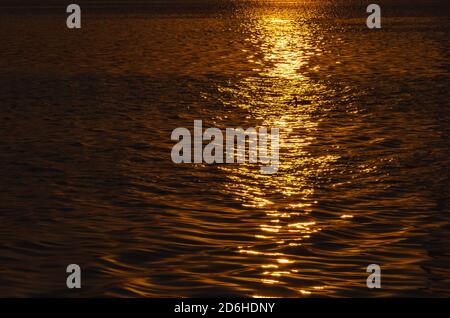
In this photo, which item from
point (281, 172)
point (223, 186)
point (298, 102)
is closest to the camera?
point (223, 186)

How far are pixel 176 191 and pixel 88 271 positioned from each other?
12.6 ft

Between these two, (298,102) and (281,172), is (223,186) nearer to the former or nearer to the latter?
(281,172)

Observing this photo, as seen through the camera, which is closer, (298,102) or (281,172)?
(281,172)

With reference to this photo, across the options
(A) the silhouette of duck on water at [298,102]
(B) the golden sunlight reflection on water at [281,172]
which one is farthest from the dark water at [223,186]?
(A) the silhouette of duck on water at [298,102]

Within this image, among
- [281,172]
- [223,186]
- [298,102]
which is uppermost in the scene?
[298,102]

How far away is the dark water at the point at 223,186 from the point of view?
1014cm

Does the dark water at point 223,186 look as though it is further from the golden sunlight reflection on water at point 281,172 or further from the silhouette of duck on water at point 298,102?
the silhouette of duck on water at point 298,102

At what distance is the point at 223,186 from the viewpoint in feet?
46.4

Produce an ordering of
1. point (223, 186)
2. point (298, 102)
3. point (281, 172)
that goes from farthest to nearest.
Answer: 1. point (298, 102)
2. point (281, 172)
3. point (223, 186)

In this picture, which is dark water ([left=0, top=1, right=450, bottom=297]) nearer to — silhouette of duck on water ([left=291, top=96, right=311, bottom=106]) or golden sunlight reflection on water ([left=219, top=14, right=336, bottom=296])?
golden sunlight reflection on water ([left=219, top=14, right=336, bottom=296])

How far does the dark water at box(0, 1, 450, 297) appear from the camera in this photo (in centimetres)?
1014

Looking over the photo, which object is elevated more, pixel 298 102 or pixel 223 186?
pixel 298 102

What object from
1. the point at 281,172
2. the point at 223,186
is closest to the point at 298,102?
the point at 281,172
